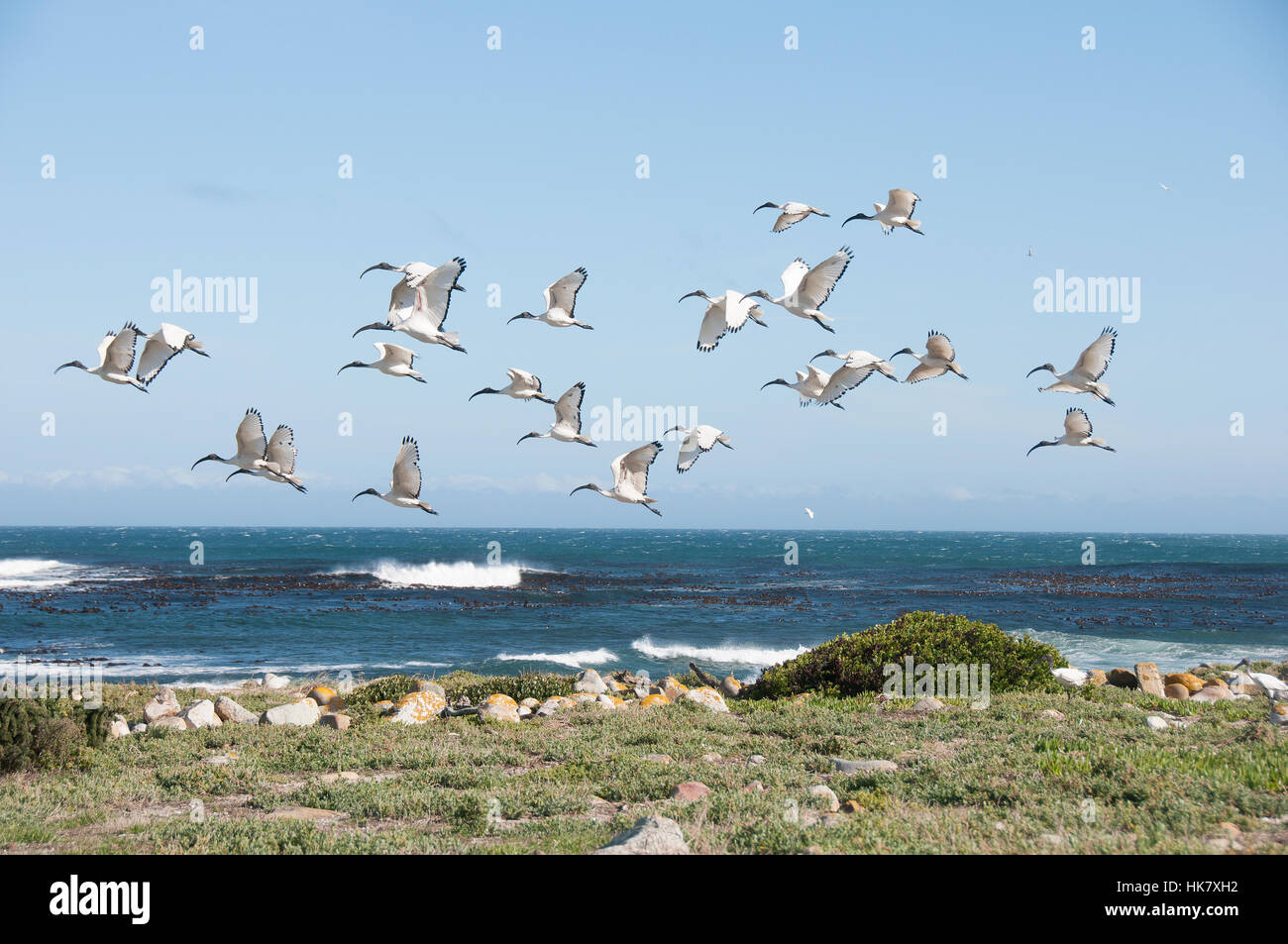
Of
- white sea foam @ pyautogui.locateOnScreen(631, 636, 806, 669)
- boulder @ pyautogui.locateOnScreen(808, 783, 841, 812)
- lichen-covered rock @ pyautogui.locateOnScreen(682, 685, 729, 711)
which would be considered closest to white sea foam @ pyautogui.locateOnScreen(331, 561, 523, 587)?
white sea foam @ pyautogui.locateOnScreen(631, 636, 806, 669)

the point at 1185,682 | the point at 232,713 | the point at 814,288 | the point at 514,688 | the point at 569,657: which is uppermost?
the point at 814,288

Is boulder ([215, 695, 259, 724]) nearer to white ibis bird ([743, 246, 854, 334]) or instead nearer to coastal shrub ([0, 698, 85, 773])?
coastal shrub ([0, 698, 85, 773])

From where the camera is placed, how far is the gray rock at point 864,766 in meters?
9.90

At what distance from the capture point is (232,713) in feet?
48.9

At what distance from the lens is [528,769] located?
11.2 metres

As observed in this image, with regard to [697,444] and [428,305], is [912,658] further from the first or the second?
[428,305]

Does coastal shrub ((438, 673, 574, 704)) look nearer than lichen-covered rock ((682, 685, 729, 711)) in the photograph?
No

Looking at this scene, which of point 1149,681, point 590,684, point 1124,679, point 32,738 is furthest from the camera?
point 590,684

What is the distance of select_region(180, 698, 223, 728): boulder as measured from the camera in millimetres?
14273

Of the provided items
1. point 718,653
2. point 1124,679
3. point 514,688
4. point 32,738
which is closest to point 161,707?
point 32,738

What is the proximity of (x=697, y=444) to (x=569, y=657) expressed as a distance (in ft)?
62.4

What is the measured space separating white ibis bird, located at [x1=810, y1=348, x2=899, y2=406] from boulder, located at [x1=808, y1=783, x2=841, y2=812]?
6333mm

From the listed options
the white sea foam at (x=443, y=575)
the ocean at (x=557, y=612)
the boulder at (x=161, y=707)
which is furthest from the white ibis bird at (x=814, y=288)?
the white sea foam at (x=443, y=575)
